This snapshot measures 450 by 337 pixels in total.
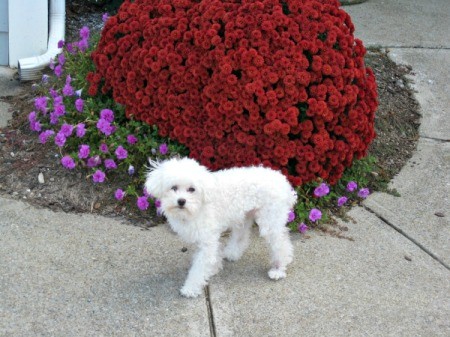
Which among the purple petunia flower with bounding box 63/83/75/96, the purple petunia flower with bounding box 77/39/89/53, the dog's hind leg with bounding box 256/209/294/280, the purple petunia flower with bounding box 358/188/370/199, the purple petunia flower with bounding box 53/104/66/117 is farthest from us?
the purple petunia flower with bounding box 77/39/89/53

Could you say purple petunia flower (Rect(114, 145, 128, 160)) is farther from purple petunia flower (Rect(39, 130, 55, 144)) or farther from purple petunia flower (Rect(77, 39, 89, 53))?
purple petunia flower (Rect(77, 39, 89, 53))

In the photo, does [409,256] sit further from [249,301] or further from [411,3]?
[411,3]

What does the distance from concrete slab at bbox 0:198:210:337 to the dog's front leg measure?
0.21 feet

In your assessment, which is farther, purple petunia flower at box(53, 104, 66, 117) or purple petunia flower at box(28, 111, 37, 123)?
purple petunia flower at box(28, 111, 37, 123)

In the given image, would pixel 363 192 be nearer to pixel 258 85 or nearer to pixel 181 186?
pixel 258 85

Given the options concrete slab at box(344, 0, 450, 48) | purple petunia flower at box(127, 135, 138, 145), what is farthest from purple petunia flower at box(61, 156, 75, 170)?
concrete slab at box(344, 0, 450, 48)

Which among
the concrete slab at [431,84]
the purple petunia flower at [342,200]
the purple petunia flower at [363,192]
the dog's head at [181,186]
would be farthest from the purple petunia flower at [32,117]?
the concrete slab at [431,84]

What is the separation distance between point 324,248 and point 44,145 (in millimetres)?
2385

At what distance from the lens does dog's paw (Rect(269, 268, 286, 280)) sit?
368cm

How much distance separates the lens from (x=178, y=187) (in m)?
3.28

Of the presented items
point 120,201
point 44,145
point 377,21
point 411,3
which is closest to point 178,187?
point 120,201

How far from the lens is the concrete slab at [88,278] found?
320 centimetres

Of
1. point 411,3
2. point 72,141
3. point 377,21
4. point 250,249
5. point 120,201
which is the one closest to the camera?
point 250,249

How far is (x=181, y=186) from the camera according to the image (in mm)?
3271
